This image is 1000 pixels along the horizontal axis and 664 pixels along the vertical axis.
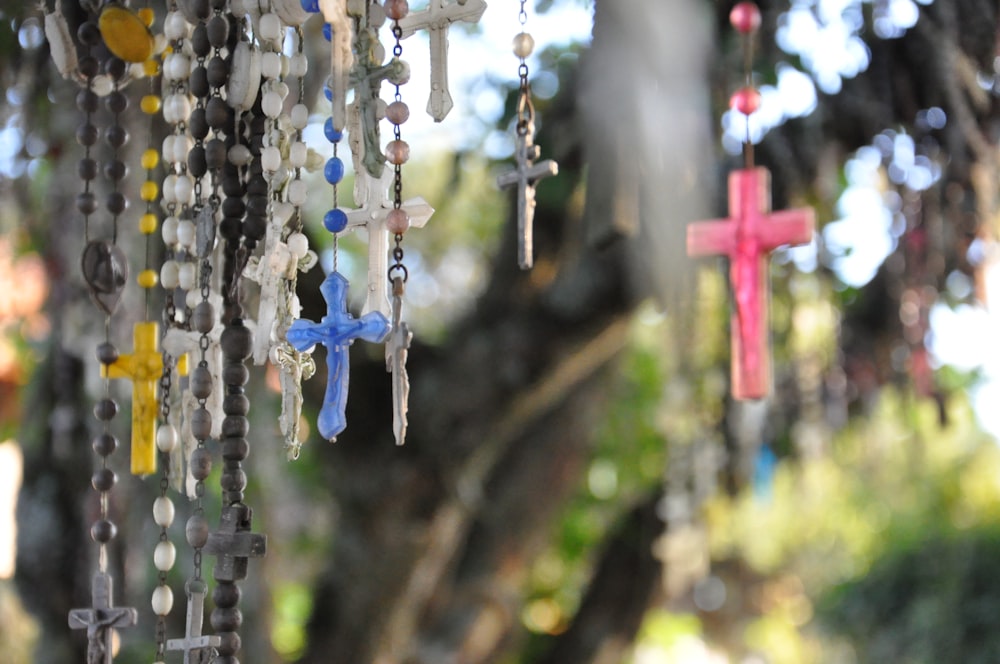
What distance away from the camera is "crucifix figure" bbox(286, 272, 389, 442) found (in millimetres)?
1096

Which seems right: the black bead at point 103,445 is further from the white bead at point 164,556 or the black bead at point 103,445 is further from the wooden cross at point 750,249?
the wooden cross at point 750,249

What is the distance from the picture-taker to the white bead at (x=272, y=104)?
1127mm

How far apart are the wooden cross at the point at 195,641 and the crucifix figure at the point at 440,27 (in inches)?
22.4

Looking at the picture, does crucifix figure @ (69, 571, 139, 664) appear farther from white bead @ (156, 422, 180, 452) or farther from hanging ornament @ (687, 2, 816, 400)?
hanging ornament @ (687, 2, 816, 400)

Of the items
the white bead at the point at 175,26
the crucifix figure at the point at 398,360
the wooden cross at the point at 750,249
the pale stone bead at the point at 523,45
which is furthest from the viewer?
the wooden cross at the point at 750,249

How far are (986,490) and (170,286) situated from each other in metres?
5.21

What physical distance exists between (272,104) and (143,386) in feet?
1.28

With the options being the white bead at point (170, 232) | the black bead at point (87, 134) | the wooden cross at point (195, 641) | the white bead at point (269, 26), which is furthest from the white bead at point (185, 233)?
the wooden cross at point (195, 641)

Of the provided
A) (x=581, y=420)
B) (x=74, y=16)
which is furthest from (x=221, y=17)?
(x=581, y=420)

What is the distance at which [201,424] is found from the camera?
1.12 meters

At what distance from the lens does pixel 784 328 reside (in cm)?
383

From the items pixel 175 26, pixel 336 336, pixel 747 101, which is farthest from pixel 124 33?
pixel 747 101

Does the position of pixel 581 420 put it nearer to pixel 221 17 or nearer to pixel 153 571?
pixel 153 571

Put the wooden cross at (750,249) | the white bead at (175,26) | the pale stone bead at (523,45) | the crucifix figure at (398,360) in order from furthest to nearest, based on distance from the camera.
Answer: the wooden cross at (750,249) → the pale stone bead at (523,45) → the white bead at (175,26) → the crucifix figure at (398,360)
